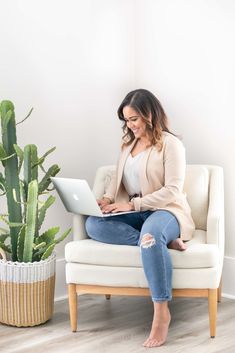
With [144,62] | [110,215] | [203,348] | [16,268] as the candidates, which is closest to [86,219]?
[110,215]

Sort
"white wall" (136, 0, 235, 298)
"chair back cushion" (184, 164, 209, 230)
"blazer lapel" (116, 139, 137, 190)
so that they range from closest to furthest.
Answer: "blazer lapel" (116, 139, 137, 190)
"chair back cushion" (184, 164, 209, 230)
"white wall" (136, 0, 235, 298)

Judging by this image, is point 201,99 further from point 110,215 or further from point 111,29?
point 110,215

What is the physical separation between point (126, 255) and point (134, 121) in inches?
26.2

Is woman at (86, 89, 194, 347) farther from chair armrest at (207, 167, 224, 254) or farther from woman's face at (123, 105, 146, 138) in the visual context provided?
chair armrest at (207, 167, 224, 254)

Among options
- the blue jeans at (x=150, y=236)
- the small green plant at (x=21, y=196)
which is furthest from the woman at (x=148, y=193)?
the small green plant at (x=21, y=196)

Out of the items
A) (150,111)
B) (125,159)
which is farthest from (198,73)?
(125,159)

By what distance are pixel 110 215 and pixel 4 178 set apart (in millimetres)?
535

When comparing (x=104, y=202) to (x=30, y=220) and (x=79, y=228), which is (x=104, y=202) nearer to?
(x=79, y=228)

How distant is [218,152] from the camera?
11.9 feet

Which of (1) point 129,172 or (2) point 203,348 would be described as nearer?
(2) point 203,348

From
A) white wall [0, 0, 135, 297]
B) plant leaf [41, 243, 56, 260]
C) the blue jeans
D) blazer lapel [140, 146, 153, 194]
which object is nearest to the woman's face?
blazer lapel [140, 146, 153, 194]

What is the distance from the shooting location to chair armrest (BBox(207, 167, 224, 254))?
301cm

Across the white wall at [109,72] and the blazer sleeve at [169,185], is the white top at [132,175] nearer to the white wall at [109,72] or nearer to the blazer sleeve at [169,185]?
the blazer sleeve at [169,185]

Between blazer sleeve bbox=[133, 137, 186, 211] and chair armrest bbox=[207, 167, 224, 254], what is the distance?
0.20m
